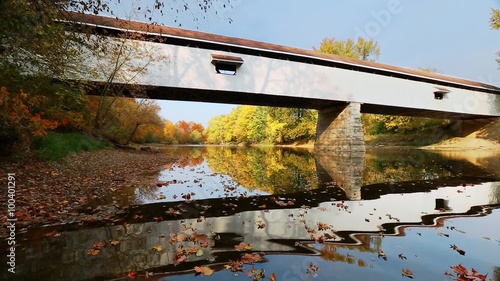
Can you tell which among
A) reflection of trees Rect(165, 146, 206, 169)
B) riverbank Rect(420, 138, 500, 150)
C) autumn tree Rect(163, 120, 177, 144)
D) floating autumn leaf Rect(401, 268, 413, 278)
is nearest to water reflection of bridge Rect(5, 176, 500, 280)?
floating autumn leaf Rect(401, 268, 413, 278)

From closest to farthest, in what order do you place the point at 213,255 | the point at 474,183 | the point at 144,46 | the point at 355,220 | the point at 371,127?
the point at 213,255
the point at 355,220
the point at 474,183
the point at 144,46
the point at 371,127

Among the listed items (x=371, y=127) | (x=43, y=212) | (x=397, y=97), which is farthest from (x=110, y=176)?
(x=371, y=127)

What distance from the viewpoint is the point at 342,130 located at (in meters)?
18.0

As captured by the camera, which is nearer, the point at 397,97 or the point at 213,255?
the point at 213,255

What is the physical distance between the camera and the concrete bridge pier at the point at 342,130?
675 inches

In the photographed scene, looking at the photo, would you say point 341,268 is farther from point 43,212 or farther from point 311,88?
point 311,88

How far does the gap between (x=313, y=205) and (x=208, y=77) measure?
11950mm

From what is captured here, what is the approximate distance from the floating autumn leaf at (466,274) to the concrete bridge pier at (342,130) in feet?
50.5

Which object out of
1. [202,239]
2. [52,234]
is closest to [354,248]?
[202,239]

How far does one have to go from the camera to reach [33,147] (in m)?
7.33

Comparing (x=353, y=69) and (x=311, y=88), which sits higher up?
(x=353, y=69)

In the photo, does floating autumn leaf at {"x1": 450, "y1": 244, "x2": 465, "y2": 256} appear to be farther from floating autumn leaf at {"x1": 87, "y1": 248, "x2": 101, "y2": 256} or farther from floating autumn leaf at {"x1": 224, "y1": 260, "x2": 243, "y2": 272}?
floating autumn leaf at {"x1": 87, "y1": 248, "x2": 101, "y2": 256}

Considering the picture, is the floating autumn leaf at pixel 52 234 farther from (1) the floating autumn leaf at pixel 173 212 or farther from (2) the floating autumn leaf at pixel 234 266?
(2) the floating autumn leaf at pixel 234 266

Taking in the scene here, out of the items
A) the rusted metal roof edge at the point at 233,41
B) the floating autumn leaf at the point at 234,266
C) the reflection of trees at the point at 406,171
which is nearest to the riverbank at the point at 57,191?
the floating autumn leaf at the point at 234,266
